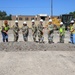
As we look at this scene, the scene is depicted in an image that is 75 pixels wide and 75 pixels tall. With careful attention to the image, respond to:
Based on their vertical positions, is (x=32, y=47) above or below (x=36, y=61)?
above

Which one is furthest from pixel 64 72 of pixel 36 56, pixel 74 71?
pixel 36 56

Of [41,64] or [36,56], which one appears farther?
[36,56]

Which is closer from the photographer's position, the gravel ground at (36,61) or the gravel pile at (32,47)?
the gravel ground at (36,61)

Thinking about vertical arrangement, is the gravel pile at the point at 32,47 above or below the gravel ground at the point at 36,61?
above

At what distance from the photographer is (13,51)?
17.6 meters

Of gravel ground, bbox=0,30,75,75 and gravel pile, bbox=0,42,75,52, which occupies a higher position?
gravel pile, bbox=0,42,75,52

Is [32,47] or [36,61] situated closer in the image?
[36,61]

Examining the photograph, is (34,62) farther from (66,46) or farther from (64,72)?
(66,46)

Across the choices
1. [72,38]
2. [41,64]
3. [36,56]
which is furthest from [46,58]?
[72,38]

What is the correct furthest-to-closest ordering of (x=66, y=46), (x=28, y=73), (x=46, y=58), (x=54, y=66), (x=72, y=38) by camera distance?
(x=72, y=38) → (x=66, y=46) → (x=46, y=58) → (x=54, y=66) → (x=28, y=73)

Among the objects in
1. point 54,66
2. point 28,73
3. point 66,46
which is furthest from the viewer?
point 66,46

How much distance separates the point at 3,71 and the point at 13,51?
6270mm

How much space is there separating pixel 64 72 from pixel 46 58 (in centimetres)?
352

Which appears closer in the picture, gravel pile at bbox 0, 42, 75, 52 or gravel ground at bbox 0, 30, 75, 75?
gravel ground at bbox 0, 30, 75, 75
